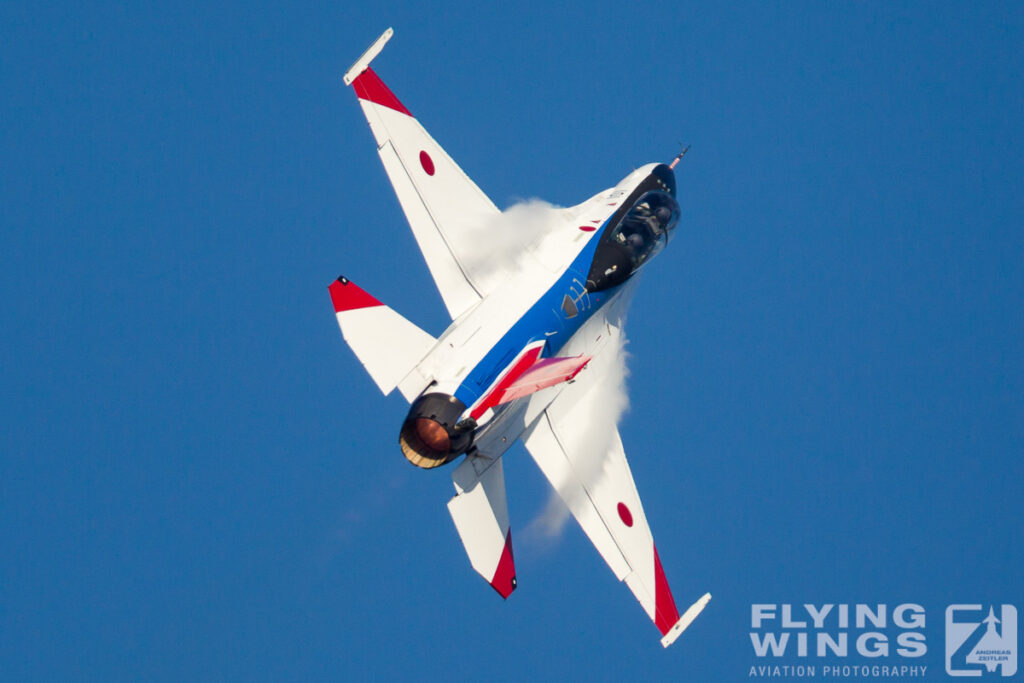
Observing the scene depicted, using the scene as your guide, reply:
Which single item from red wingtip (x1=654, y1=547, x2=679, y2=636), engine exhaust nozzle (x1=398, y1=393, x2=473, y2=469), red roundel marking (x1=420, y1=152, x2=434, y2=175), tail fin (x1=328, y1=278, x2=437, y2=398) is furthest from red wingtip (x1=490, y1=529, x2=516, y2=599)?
red roundel marking (x1=420, y1=152, x2=434, y2=175)

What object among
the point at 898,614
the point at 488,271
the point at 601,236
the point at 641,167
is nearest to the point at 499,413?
the point at 488,271

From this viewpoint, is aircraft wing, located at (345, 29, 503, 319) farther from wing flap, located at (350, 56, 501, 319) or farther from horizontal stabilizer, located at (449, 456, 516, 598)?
horizontal stabilizer, located at (449, 456, 516, 598)

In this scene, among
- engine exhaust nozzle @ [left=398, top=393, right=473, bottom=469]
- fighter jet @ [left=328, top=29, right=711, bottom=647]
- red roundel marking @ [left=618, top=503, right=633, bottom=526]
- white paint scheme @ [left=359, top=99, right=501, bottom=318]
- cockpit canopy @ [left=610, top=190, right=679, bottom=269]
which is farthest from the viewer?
cockpit canopy @ [left=610, top=190, right=679, bottom=269]

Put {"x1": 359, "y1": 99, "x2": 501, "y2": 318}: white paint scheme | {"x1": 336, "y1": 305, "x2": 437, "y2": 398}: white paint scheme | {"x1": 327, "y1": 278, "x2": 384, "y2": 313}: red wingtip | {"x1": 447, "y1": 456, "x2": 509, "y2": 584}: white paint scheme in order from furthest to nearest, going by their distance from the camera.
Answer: {"x1": 359, "y1": 99, "x2": 501, "y2": 318}: white paint scheme → {"x1": 447, "y1": 456, "x2": 509, "y2": 584}: white paint scheme → {"x1": 336, "y1": 305, "x2": 437, "y2": 398}: white paint scheme → {"x1": 327, "y1": 278, "x2": 384, "y2": 313}: red wingtip

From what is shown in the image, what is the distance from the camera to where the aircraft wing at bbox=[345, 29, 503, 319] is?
84.5 feet

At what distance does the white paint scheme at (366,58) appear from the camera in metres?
26.1

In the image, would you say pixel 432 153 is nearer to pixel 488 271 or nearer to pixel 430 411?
pixel 488 271

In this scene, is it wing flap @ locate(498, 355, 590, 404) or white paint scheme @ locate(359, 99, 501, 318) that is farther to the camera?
white paint scheme @ locate(359, 99, 501, 318)

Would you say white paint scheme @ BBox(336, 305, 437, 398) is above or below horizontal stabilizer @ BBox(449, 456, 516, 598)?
above

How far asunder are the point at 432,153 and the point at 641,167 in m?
5.68

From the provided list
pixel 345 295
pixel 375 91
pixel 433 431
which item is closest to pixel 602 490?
pixel 433 431

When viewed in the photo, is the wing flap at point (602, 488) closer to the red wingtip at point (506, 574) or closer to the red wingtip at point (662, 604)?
the red wingtip at point (662, 604)

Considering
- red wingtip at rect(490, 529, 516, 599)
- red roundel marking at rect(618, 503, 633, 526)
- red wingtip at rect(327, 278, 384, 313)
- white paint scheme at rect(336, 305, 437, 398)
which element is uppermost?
red wingtip at rect(327, 278, 384, 313)

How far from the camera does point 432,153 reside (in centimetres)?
2667
